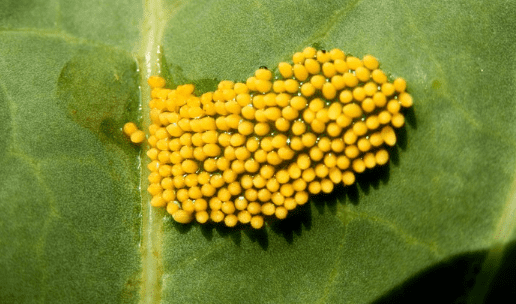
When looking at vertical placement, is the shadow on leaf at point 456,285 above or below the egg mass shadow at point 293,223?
below

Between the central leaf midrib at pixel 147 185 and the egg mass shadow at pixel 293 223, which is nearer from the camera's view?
the egg mass shadow at pixel 293 223

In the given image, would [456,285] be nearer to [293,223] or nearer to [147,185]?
[293,223]

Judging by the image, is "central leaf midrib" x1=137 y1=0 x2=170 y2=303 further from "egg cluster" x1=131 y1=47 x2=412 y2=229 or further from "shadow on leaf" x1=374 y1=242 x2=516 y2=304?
"shadow on leaf" x1=374 y1=242 x2=516 y2=304

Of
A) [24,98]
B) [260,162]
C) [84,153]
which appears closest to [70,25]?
[24,98]

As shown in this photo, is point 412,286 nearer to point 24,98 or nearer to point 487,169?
point 487,169

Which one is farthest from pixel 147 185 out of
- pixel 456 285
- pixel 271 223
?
pixel 456 285

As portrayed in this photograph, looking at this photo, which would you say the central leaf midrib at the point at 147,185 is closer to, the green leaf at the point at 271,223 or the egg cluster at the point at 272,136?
the green leaf at the point at 271,223

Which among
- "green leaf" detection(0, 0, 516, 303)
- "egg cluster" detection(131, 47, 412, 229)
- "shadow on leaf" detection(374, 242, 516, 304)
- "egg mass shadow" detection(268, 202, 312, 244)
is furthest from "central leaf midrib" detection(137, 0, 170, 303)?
"shadow on leaf" detection(374, 242, 516, 304)

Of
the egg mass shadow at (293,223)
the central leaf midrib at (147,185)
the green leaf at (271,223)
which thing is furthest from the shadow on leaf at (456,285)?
the central leaf midrib at (147,185)
